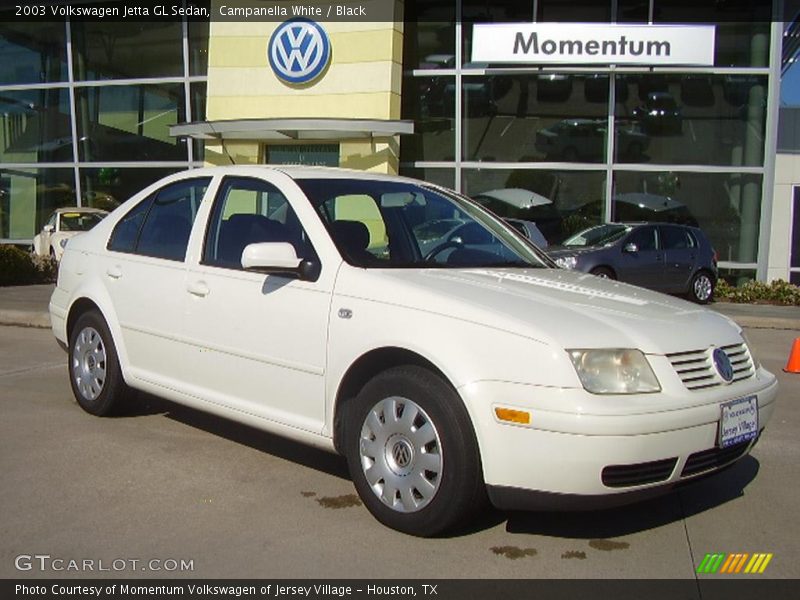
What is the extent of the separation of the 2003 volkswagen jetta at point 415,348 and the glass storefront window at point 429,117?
12835 mm

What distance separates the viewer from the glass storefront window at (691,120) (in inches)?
672

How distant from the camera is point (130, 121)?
1969 cm

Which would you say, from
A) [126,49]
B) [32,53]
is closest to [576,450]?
[126,49]

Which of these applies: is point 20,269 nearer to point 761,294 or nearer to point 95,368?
point 95,368

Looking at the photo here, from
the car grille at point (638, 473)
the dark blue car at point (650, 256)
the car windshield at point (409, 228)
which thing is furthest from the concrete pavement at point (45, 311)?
the car grille at point (638, 473)

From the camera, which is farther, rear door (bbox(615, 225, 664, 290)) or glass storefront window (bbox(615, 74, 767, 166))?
glass storefront window (bbox(615, 74, 767, 166))

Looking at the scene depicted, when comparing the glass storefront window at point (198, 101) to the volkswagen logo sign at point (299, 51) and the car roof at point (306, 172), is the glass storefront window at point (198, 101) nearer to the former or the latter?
the volkswagen logo sign at point (299, 51)

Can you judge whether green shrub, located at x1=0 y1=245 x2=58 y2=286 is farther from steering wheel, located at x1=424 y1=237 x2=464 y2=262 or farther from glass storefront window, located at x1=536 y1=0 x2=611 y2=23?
steering wheel, located at x1=424 y1=237 x2=464 y2=262

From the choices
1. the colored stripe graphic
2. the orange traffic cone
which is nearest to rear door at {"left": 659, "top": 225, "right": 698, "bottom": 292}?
the orange traffic cone

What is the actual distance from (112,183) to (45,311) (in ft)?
32.7

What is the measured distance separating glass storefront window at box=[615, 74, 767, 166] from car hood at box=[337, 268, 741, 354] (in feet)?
45.2

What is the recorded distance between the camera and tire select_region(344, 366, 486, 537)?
346 cm

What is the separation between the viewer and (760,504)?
13.9 ft
